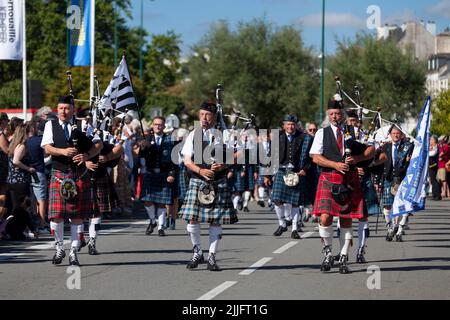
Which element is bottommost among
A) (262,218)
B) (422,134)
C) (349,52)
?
(262,218)

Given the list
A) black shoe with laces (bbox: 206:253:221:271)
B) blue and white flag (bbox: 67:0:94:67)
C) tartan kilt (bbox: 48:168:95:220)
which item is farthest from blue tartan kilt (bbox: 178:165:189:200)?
blue and white flag (bbox: 67:0:94:67)

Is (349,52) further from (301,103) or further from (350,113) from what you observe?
(350,113)

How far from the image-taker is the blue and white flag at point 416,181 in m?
13.4

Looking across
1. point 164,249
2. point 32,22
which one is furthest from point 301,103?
point 164,249

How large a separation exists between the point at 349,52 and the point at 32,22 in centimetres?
1765

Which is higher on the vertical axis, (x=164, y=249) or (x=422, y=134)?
(x=422, y=134)

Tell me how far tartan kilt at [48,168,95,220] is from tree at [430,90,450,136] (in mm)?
38387

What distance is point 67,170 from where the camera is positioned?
11766 millimetres

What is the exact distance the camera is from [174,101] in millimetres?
60625

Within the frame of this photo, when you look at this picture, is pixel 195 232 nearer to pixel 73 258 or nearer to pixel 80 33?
pixel 73 258

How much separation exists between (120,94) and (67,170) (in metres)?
4.58

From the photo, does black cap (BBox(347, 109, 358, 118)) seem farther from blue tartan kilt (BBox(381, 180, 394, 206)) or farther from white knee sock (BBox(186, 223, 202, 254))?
white knee sock (BBox(186, 223, 202, 254))

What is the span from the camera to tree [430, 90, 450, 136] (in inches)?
1940

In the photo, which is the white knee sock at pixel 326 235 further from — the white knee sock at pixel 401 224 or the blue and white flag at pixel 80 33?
the blue and white flag at pixel 80 33
